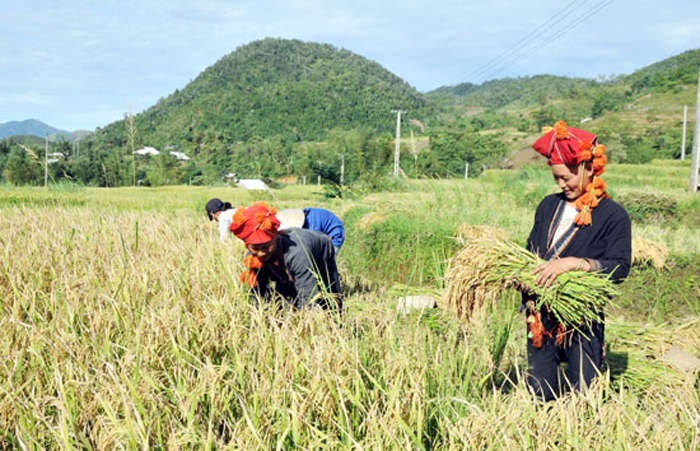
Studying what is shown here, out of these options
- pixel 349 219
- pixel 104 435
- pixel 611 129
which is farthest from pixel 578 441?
pixel 611 129

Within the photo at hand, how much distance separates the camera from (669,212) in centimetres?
911

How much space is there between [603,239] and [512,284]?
17.4 inches

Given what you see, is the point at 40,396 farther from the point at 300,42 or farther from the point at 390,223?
the point at 300,42

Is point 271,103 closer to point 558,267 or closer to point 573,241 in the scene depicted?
point 573,241

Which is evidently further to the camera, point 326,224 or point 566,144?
point 326,224

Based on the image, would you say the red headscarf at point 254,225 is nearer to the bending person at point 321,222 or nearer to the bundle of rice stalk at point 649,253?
the bending person at point 321,222

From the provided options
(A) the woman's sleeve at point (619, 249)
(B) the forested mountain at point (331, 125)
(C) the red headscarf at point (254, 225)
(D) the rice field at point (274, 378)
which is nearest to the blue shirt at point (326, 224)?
(D) the rice field at point (274, 378)

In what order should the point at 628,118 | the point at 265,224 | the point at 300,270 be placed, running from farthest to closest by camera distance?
the point at 628,118 → the point at 300,270 → the point at 265,224

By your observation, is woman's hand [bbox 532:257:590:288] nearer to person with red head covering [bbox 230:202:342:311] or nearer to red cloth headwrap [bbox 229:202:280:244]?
person with red head covering [bbox 230:202:342:311]

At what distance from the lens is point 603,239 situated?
6.77 feet

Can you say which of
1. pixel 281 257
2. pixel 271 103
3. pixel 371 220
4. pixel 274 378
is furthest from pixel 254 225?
pixel 271 103

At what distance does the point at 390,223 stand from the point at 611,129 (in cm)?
3905

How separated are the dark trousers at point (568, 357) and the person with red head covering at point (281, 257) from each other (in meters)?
1.00

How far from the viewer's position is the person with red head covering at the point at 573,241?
6.63 ft
